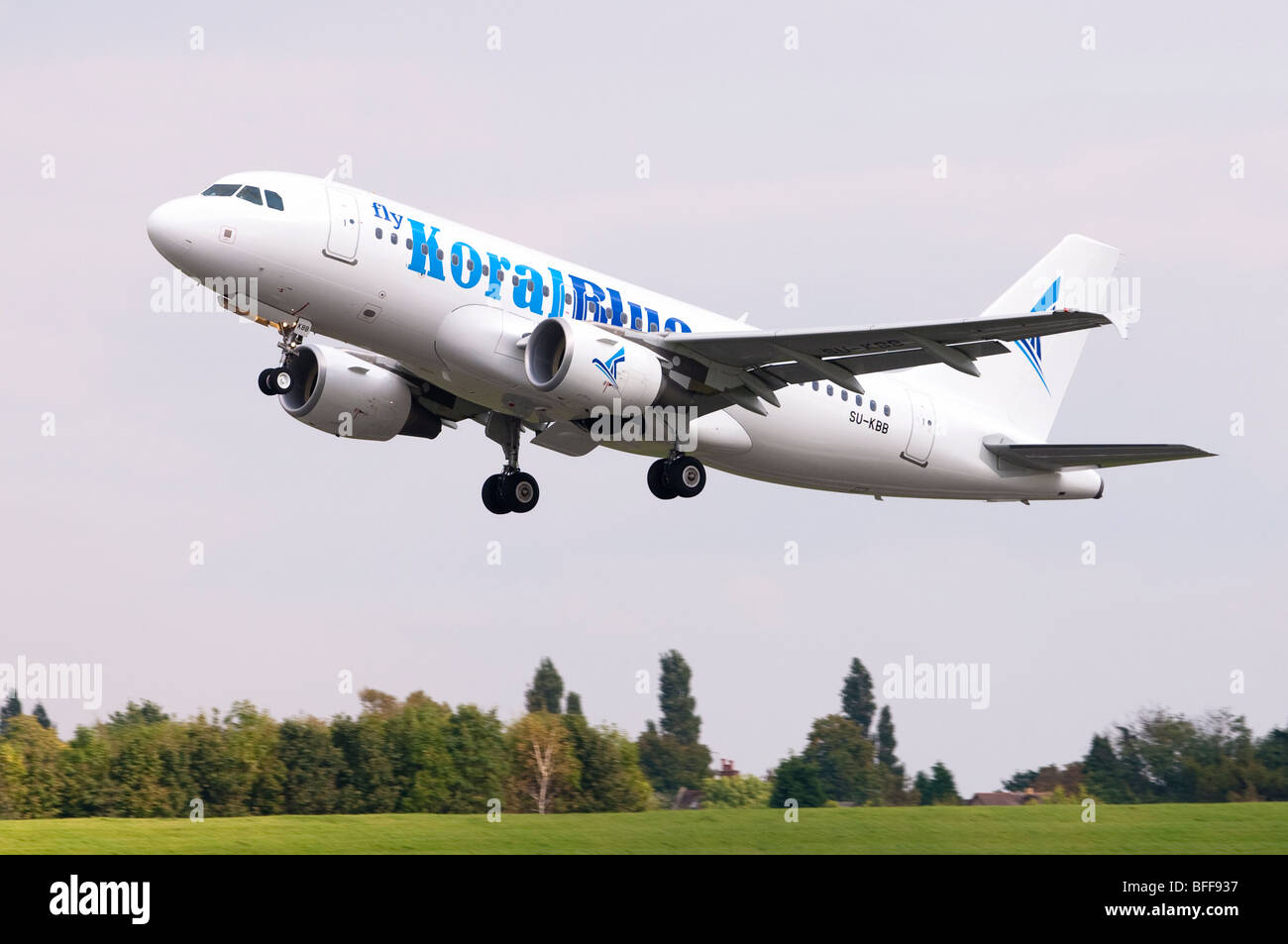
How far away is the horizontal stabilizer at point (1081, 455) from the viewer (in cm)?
3625

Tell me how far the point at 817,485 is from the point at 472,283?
938cm

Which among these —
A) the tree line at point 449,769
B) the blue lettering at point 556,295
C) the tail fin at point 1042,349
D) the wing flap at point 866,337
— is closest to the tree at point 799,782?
the tree line at point 449,769

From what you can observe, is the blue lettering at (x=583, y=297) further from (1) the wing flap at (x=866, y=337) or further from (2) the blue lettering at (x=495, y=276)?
(2) the blue lettering at (x=495, y=276)

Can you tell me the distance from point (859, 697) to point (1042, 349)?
180 ft

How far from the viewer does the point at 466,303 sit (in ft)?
104

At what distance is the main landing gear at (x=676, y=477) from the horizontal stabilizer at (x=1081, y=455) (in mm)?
7365

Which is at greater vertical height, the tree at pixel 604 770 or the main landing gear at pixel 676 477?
the main landing gear at pixel 676 477

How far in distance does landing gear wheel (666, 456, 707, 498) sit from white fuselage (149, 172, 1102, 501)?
431 mm

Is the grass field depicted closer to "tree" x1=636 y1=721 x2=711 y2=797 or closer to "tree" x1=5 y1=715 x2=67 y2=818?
"tree" x1=5 y1=715 x2=67 y2=818
